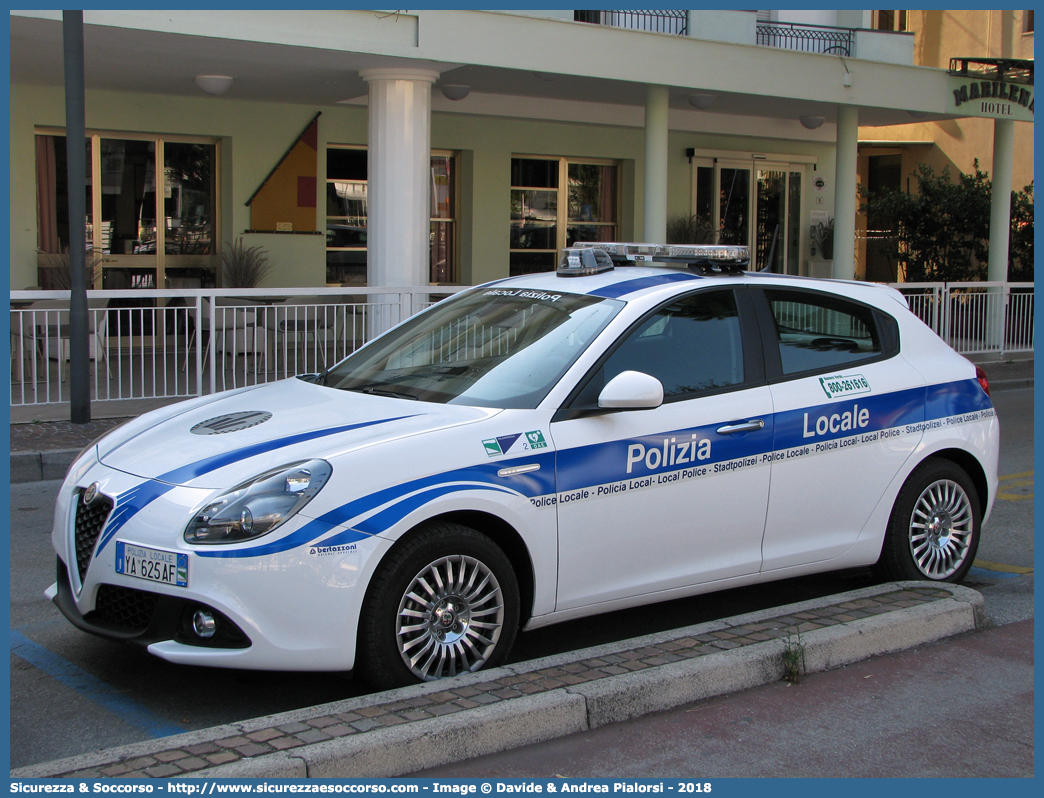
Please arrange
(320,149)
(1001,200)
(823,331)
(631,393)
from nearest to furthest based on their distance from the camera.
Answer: (631,393)
(823,331)
(320,149)
(1001,200)

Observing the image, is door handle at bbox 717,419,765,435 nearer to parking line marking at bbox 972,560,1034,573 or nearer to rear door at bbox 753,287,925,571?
rear door at bbox 753,287,925,571

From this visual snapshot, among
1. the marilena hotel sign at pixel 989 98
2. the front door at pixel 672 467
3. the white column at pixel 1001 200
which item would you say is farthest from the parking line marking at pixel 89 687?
the white column at pixel 1001 200

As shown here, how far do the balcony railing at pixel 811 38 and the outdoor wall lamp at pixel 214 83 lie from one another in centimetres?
865

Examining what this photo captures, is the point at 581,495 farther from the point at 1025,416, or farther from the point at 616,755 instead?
the point at 1025,416

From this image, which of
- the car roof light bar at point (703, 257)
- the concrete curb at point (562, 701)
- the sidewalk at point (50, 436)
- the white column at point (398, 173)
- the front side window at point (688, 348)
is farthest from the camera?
the white column at point (398, 173)

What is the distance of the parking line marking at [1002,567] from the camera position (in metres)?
6.36

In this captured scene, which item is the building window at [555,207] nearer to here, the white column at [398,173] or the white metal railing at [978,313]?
the white column at [398,173]

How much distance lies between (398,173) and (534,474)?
1024 cm

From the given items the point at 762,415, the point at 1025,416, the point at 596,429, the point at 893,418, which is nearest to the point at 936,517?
the point at 893,418

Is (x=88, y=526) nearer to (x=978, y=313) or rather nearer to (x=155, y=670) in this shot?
(x=155, y=670)

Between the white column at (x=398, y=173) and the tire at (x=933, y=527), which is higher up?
the white column at (x=398, y=173)

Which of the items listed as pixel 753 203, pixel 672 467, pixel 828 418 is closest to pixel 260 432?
pixel 672 467

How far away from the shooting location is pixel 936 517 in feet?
18.7

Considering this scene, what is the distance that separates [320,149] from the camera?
1748cm
